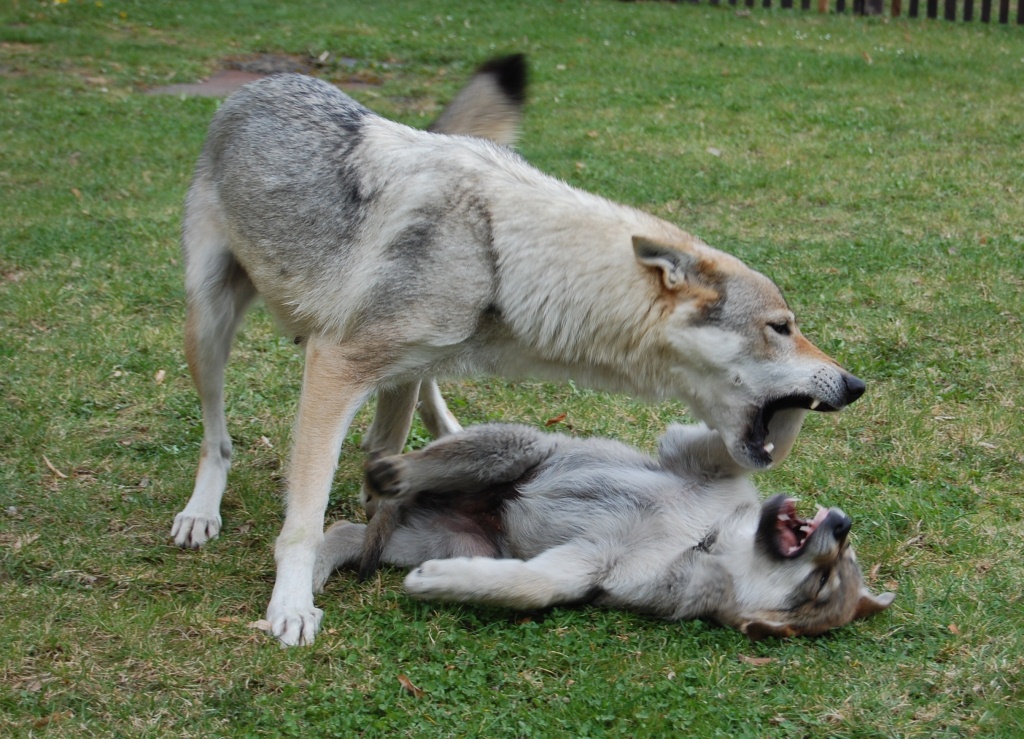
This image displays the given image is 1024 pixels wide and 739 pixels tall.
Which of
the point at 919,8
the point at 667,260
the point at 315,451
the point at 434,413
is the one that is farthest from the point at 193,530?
the point at 919,8

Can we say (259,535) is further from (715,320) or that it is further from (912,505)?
(912,505)

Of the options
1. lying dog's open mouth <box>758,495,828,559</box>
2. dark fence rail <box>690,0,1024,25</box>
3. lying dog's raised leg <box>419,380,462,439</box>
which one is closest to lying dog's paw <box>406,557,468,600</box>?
lying dog's open mouth <box>758,495,828,559</box>

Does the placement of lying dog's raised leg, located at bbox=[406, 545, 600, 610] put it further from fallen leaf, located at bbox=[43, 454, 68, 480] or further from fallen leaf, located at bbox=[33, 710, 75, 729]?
fallen leaf, located at bbox=[43, 454, 68, 480]

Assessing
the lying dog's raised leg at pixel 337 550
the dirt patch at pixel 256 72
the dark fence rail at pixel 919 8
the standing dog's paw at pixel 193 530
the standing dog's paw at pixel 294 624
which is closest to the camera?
the standing dog's paw at pixel 294 624

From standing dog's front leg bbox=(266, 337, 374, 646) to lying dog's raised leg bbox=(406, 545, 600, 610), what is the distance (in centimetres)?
41

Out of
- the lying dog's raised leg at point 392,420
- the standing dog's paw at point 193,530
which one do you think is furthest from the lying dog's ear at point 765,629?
the standing dog's paw at point 193,530

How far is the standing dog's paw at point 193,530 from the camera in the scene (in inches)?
172

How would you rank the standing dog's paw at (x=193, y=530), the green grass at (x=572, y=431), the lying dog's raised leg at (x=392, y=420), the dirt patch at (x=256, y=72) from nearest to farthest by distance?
the green grass at (x=572, y=431) → the standing dog's paw at (x=193, y=530) → the lying dog's raised leg at (x=392, y=420) → the dirt patch at (x=256, y=72)

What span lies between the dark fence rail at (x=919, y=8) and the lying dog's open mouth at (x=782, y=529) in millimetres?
13817

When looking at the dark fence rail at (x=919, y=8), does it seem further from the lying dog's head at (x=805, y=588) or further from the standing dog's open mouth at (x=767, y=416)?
the lying dog's head at (x=805, y=588)

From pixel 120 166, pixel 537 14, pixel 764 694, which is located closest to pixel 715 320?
pixel 764 694

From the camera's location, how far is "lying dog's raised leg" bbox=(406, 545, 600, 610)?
3.77m

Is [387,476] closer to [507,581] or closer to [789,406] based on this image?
[507,581]

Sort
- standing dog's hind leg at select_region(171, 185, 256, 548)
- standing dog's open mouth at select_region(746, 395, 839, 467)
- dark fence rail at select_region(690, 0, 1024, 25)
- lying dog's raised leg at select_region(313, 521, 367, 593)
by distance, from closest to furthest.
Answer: standing dog's open mouth at select_region(746, 395, 839, 467) → lying dog's raised leg at select_region(313, 521, 367, 593) → standing dog's hind leg at select_region(171, 185, 256, 548) → dark fence rail at select_region(690, 0, 1024, 25)
